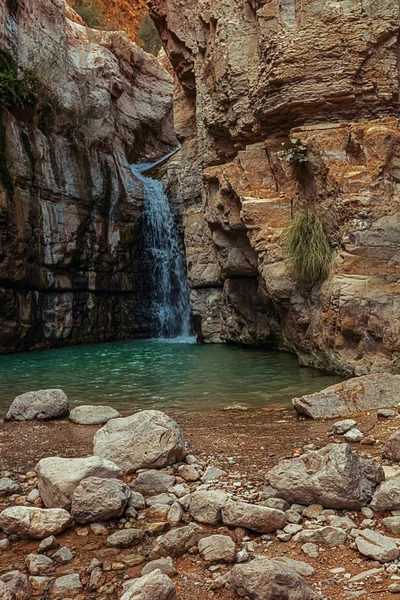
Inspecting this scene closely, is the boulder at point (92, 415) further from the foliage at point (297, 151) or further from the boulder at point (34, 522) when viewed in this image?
the foliage at point (297, 151)

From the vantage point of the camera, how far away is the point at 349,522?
8.08ft

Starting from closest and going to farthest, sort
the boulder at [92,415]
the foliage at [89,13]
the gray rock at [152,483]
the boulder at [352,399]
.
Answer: the gray rock at [152,483] < the boulder at [352,399] < the boulder at [92,415] < the foliage at [89,13]

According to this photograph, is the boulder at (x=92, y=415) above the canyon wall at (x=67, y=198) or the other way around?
the other way around

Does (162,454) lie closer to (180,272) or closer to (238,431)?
(238,431)

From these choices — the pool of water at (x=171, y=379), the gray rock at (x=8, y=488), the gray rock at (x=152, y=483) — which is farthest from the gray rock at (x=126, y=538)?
the pool of water at (x=171, y=379)

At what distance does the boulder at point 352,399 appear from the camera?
5.04m

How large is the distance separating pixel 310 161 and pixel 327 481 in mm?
7592

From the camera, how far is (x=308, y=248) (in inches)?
348

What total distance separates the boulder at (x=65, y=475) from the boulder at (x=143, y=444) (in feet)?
1.61

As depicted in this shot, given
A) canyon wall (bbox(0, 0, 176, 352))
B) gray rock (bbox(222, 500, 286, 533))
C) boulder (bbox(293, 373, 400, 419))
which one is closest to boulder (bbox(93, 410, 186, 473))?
gray rock (bbox(222, 500, 286, 533))

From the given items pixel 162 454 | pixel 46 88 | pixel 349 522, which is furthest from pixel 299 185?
pixel 46 88

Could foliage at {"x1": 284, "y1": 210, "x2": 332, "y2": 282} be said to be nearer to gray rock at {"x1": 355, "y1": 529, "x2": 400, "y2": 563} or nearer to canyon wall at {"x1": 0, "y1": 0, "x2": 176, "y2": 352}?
gray rock at {"x1": 355, "y1": 529, "x2": 400, "y2": 563}

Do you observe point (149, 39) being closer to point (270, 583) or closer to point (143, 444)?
point (143, 444)

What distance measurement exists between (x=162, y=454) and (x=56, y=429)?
1.87 m
